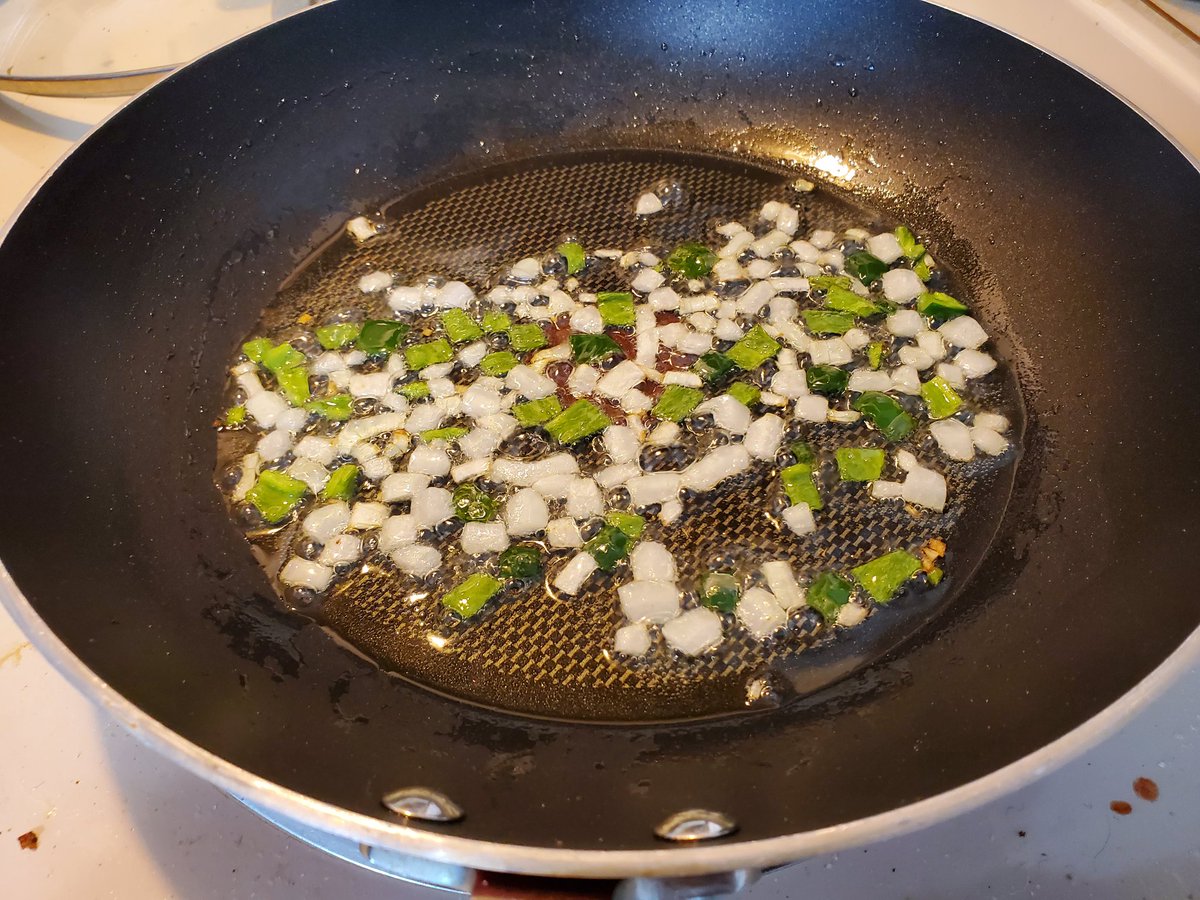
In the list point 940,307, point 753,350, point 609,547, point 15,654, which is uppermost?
point 940,307

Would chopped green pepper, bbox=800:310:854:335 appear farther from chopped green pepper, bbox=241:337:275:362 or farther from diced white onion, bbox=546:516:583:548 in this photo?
chopped green pepper, bbox=241:337:275:362

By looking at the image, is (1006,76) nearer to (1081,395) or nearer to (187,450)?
(1081,395)

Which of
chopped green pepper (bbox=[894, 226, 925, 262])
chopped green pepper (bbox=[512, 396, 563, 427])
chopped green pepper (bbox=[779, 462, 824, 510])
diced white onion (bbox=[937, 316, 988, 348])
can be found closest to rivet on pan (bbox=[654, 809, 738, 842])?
chopped green pepper (bbox=[779, 462, 824, 510])

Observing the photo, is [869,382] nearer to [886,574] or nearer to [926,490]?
[926,490]

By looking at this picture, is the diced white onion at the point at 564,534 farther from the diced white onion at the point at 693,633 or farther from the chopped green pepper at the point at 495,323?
the chopped green pepper at the point at 495,323

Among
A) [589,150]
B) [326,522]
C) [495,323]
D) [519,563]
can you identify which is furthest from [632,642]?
[589,150]
